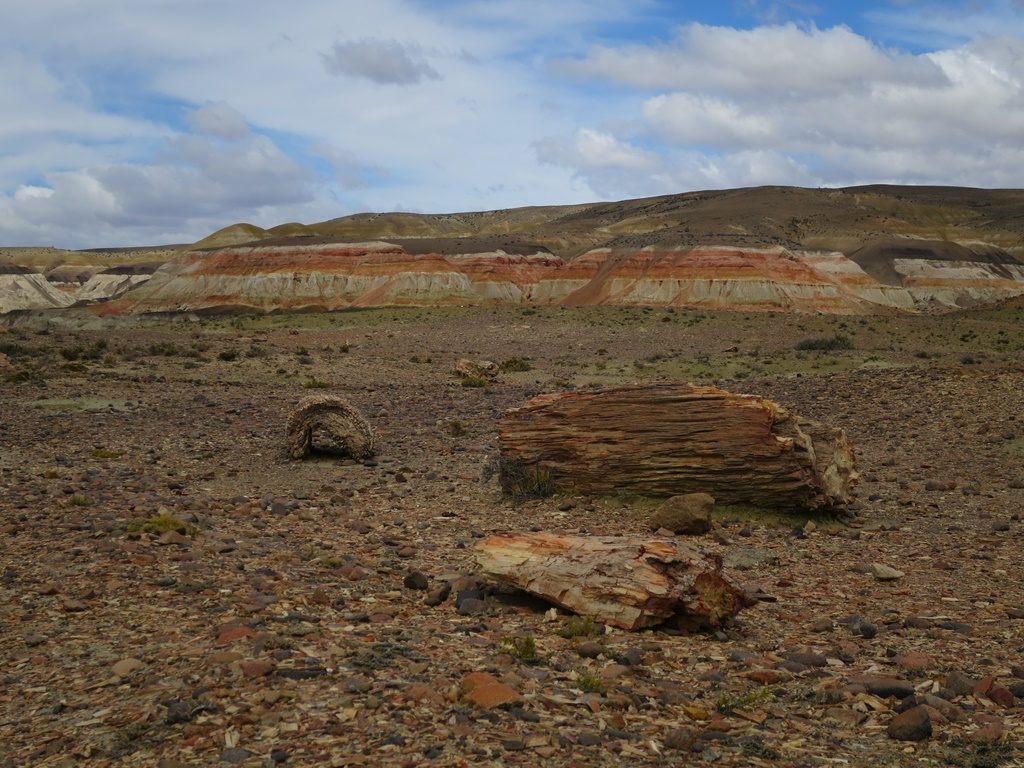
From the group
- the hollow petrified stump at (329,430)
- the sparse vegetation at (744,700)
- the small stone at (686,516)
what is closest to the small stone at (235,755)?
the sparse vegetation at (744,700)

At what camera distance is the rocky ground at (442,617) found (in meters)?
5.24

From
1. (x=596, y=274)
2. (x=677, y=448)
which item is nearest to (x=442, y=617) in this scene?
(x=677, y=448)

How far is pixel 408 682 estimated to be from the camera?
583 cm

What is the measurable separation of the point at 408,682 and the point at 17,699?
7.85ft

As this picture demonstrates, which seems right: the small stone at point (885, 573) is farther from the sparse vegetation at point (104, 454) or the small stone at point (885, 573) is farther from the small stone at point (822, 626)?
the sparse vegetation at point (104, 454)

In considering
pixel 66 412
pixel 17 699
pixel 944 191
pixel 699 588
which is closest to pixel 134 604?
pixel 17 699

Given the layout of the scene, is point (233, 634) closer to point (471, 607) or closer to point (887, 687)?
point (471, 607)

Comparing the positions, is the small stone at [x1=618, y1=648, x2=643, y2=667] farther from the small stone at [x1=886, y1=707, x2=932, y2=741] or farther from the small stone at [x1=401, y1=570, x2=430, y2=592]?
the small stone at [x1=401, y1=570, x2=430, y2=592]

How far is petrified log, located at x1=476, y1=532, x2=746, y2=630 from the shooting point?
23.5 ft

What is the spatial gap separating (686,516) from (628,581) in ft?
11.7

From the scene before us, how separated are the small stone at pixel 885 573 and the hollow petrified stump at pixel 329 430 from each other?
8.85 metres

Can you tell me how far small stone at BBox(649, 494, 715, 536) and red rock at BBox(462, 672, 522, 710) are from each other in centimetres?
520

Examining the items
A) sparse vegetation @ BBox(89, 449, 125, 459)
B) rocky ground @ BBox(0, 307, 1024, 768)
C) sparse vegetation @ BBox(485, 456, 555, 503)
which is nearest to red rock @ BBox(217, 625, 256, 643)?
rocky ground @ BBox(0, 307, 1024, 768)

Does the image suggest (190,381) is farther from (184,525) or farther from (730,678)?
(730,678)
